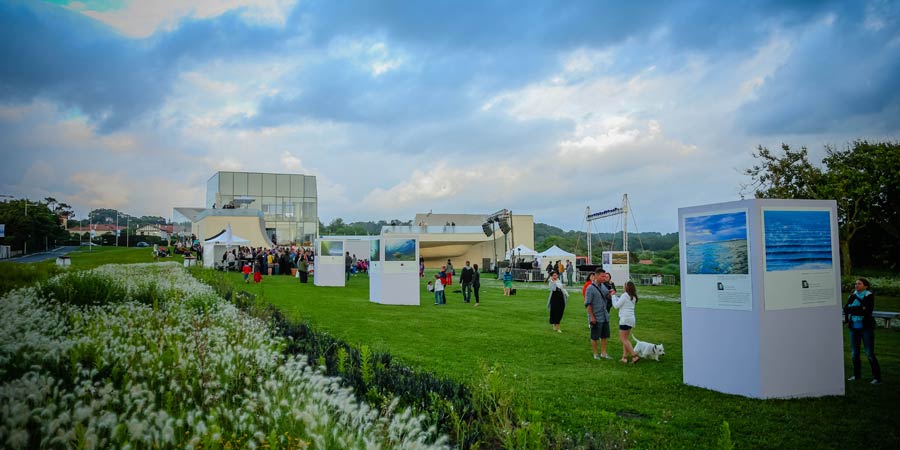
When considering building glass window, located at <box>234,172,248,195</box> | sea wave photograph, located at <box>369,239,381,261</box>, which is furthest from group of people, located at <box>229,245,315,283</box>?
building glass window, located at <box>234,172,248,195</box>

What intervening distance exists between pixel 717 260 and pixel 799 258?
1.13 m

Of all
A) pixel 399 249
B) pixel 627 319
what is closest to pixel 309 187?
pixel 399 249

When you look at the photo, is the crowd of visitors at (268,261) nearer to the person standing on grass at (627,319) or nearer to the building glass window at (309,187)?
the person standing on grass at (627,319)

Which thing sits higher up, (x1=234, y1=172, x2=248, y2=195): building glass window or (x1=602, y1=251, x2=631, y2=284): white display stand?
(x1=234, y1=172, x2=248, y2=195): building glass window

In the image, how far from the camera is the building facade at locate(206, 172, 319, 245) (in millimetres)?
69312

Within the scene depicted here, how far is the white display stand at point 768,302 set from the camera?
7828 millimetres

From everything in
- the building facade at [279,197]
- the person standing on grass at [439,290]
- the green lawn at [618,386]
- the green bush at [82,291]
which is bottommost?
the green lawn at [618,386]

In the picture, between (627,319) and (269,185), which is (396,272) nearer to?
(627,319)

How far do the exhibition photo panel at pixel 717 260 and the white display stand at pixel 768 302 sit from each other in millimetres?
15

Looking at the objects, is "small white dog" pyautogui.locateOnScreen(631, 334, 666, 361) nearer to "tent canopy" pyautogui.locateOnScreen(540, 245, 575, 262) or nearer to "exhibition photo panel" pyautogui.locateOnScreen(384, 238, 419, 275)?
"exhibition photo panel" pyautogui.locateOnScreen(384, 238, 419, 275)

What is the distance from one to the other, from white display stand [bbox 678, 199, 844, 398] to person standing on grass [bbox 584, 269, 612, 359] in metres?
2.22

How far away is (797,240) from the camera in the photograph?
8195 mm

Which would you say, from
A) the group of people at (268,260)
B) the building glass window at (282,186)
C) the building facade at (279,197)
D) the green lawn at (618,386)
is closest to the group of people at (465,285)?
the green lawn at (618,386)

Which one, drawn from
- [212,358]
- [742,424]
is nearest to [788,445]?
[742,424]
